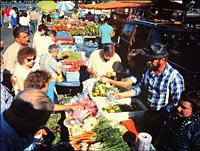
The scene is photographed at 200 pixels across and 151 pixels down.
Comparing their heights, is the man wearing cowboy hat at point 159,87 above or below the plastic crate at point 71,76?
above

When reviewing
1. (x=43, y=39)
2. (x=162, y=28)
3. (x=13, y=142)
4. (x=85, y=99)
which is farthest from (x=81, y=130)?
(x=162, y=28)

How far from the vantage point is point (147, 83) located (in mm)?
3791

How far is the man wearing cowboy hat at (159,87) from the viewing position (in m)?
3.39

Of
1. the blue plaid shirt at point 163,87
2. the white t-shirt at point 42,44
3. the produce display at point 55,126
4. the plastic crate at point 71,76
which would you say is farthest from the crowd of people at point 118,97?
the white t-shirt at point 42,44

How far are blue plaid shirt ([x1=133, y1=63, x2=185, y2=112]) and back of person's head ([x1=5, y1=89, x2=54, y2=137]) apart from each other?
1.89 meters

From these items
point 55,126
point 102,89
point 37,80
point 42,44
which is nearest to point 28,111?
point 37,80

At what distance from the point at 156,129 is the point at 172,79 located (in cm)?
78

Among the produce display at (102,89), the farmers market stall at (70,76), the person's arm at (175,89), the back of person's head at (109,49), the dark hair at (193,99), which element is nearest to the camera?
the dark hair at (193,99)

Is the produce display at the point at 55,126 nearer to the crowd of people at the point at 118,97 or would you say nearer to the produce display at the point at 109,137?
the crowd of people at the point at 118,97

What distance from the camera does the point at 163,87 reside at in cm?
349

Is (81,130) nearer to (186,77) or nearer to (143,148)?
(143,148)

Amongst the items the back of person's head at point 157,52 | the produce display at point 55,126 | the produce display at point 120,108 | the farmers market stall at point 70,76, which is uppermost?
the back of person's head at point 157,52

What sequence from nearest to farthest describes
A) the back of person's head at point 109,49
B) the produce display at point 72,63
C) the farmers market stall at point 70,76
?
the back of person's head at point 109,49 < the farmers market stall at point 70,76 < the produce display at point 72,63

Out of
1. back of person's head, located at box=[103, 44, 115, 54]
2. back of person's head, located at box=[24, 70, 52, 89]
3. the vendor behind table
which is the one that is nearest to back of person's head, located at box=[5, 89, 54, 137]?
back of person's head, located at box=[24, 70, 52, 89]
